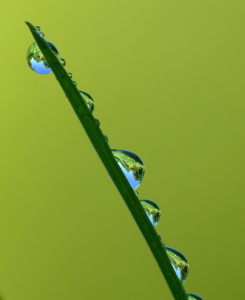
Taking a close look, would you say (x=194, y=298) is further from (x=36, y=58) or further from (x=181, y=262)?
(x=36, y=58)

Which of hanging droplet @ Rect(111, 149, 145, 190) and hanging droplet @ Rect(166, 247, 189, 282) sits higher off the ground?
hanging droplet @ Rect(111, 149, 145, 190)

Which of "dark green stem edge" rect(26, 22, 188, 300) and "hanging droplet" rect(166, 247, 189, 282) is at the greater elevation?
"dark green stem edge" rect(26, 22, 188, 300)

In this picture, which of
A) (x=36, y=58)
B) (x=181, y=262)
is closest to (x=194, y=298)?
(x=181, y=262)

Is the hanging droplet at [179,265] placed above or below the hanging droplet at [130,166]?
below
